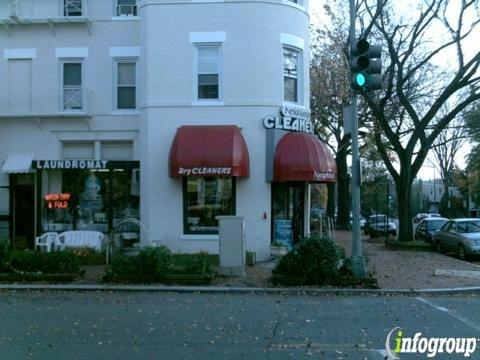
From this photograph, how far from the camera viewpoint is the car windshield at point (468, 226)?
75.5 feet

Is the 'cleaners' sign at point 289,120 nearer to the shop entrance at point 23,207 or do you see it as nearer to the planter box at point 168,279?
the planter box at point 168,279

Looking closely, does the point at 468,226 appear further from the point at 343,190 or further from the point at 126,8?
the point at 343,190

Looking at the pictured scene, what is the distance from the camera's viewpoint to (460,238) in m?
22.3

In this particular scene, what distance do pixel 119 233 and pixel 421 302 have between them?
1023cm

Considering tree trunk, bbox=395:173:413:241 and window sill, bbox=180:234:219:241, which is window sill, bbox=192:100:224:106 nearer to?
window sill, bbox=180:234:219:241

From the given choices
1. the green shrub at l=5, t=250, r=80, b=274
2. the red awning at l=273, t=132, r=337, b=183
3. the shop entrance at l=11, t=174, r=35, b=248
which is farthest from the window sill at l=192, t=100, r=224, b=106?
the shop entrance at l=11, t=174, r=35, b=248

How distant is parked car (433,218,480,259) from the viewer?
70.7 feet

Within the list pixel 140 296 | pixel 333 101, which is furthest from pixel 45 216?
pixel 333 101

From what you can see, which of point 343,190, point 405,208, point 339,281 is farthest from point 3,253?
point 343,190

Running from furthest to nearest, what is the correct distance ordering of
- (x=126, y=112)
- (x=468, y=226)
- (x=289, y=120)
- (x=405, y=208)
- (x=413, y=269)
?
(x=405, y=208) < (x=468, y=226) < (x=126, y=112) < (x=289, y=120) < (x=413, y=269)

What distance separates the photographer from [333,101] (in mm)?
33812

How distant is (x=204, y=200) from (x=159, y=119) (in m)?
2.74

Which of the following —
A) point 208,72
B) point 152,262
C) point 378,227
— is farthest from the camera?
point 378,227

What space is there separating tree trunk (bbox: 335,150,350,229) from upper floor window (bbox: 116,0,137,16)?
2422 cm
